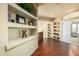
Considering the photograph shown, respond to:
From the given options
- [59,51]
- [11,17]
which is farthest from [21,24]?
[59,51]

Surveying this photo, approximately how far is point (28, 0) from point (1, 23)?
0.59 m

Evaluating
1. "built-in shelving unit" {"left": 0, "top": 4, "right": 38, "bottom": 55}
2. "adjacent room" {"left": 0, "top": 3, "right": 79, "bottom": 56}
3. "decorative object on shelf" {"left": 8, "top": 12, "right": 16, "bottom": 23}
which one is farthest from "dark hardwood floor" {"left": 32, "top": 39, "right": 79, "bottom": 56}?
"decorative object on shelf" {"left": 8, "top": 12, "right": 16, "bottom": 23}

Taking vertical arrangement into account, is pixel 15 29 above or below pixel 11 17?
below

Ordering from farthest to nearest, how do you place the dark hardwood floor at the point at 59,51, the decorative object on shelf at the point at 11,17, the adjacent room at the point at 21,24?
the dark hardwood floor at the point at 59,51
the decorative object on shelf at the point at 11,17
the adjacent room at the point at 21,24

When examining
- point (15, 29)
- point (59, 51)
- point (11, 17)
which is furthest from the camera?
point (59, 51)

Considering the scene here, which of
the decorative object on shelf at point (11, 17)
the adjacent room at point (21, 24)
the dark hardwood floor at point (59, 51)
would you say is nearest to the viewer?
the adjacent room at point (21, 24)

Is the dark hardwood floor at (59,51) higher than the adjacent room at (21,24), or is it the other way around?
the adjacent room at (21,24)

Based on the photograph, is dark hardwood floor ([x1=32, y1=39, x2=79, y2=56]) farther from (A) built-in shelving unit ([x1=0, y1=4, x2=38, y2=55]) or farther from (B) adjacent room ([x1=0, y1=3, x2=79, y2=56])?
(A) built-in shelving unit ([x1=0, y1=4, x2=38, y2=55])

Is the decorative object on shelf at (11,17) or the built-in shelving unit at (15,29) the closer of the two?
the built-in shelving unit at (15,29)

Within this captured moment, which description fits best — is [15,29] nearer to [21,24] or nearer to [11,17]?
[21,24]

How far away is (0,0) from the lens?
1.04 m

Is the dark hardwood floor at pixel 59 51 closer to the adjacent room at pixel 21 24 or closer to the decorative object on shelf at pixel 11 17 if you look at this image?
the adjacent room at pixel 21 24

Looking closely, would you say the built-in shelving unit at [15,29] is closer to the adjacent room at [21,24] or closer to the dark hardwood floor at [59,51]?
the adjacent room at [21,24]

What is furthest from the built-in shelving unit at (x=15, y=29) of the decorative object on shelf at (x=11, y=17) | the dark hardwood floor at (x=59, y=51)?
the dark hardwood floor at (x=59, y=51)
